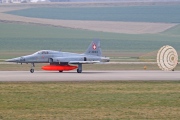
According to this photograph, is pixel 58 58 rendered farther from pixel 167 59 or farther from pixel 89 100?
pixel 89 100

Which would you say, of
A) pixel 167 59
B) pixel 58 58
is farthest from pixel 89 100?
pixel 167 59

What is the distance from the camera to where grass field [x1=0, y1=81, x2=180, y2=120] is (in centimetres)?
2136

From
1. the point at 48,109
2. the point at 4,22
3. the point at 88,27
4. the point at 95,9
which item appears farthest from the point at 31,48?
the point at 95,9

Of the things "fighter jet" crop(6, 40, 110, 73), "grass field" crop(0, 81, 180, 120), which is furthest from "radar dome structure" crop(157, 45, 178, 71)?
"grass field" crop(0, 81, 180, 120)

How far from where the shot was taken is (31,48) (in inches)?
3137

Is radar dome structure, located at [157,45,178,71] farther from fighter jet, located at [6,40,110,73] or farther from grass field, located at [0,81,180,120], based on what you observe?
grass field, located at [0,81,180,120]

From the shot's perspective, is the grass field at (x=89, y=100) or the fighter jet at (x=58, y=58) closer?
the grass field at (x=89, y=100)

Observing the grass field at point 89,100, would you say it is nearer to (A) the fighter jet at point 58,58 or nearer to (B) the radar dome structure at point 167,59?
(A) the fighter jet at point 58,58

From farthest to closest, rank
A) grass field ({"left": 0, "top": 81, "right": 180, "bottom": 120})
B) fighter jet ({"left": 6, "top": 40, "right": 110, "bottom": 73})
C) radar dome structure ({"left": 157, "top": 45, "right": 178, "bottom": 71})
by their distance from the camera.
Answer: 1. radar dome structure ({"left": 157, "top": 45, "right": 178, "bottom": 71})
2. fighter jet ({"left": 6, "top": 40, "right": 110, "bottom": 73})
3. grass field ({"left": 0, "top": 81, "right": 180, "bottom": 120})

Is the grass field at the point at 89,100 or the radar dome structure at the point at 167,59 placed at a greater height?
the radar dome structure at the point at 167,59

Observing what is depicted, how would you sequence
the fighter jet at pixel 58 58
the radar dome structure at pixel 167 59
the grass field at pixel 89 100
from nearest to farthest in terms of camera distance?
the grass field at pixel 89 100, the fighter jet at pixel 58 58, the radar dome structure at pixel 167 59

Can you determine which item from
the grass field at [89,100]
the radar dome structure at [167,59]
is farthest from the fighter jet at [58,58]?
the grass field at [89,100]

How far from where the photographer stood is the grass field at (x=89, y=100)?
70.1 feet

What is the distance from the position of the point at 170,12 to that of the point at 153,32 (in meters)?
28.6
